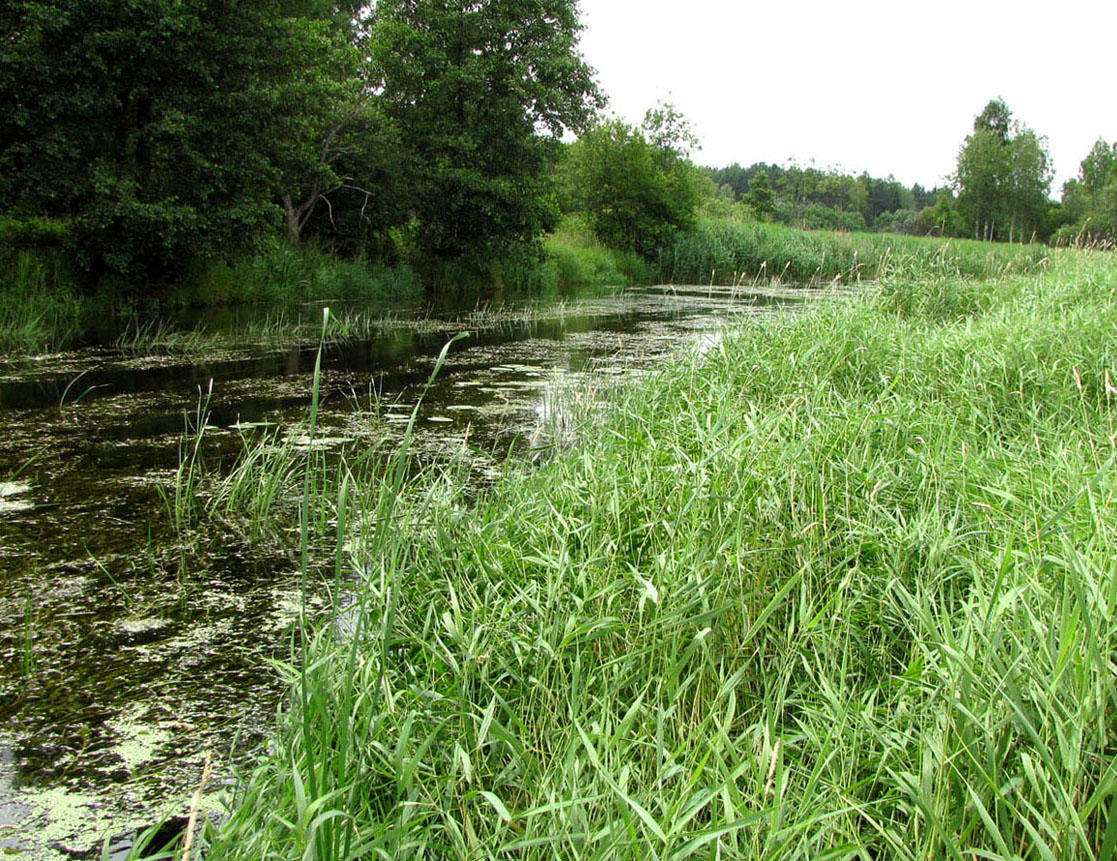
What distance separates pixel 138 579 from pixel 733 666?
2.58 metres

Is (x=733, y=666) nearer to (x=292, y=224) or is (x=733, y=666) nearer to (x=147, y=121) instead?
(x=147, y=121)

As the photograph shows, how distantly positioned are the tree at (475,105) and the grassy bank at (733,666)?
15653mm

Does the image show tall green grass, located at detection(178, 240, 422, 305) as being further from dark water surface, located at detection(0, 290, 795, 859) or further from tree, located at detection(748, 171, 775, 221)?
tree, located at detection(748, 171, 775, 221)

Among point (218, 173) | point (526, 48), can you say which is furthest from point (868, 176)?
point (218, 173)

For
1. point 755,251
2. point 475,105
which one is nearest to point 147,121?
point 475,105

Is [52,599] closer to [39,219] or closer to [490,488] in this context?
[490,488]

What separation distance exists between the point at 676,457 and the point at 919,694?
5.07 feet

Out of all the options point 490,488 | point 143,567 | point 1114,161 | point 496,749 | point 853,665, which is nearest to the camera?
point 496,749

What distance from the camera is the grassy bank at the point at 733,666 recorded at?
1498mm

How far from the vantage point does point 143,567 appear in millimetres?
3473

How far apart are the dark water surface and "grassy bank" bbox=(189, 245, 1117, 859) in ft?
1.11

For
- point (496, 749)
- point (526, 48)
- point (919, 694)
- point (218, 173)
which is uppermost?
point (526, 48)

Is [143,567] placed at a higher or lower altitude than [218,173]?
lower

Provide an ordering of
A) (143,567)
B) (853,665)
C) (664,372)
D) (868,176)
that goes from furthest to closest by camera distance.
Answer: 1. (868,176)
2. (664,372)
3. (143,567)
4. (853,665)
